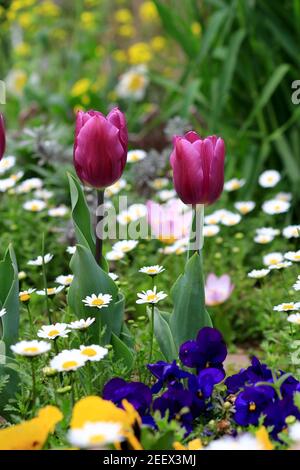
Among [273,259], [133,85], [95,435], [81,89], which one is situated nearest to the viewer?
[95,435]

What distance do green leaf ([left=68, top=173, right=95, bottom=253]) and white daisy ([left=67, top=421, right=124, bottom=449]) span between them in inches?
23.2

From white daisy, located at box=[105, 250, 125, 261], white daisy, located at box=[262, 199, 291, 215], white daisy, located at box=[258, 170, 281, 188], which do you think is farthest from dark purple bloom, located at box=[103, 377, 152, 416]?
white daisy, located at box=[258, 170, 281, 188]

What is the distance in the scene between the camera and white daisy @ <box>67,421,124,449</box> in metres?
1.30

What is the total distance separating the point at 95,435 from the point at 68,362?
0.29 meters

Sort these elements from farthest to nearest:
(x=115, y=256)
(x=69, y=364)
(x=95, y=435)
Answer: (x=115, y=256) < (x=69, y=364) < (x=95, y=435)

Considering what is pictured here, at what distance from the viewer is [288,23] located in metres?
3.90

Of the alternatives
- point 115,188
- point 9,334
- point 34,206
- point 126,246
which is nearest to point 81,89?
point 115,188

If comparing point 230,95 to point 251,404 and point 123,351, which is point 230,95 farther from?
point 251,404

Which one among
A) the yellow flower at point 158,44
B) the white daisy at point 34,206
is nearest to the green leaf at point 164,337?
the white daisy at point 34,206

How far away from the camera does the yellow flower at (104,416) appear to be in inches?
55.3

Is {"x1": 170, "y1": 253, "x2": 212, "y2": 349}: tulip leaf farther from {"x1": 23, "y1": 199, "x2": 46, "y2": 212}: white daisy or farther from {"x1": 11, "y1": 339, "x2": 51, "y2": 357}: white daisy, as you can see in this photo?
{"x1": 23, "y1": 199, "x2": 46, "y2": 212}: white daisy

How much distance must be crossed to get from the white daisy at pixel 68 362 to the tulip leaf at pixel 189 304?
30 centimetres

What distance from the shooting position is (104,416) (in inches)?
56.5
